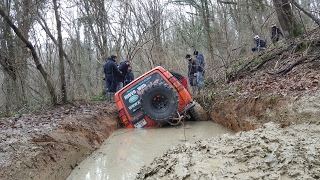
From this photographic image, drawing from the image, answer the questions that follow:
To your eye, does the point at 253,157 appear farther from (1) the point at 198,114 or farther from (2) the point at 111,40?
(2) the point at 111,40

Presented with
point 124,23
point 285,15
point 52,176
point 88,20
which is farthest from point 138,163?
point 88,20

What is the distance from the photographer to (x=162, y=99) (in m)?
6.60

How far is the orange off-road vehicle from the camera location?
6465 millimetres

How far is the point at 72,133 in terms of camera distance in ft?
17.3

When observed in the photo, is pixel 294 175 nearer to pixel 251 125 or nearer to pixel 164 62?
pixel 251 125

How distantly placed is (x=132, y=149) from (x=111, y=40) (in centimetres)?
1140

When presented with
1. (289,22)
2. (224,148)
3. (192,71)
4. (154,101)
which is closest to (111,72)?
(192,71)

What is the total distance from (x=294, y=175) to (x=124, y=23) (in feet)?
44.4

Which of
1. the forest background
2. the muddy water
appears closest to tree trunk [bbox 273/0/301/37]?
the forest background

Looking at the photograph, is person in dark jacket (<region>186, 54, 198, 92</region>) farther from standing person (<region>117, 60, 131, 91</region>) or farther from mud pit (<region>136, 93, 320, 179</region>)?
mud pit (<region>136, 93, 320, 179</region>)

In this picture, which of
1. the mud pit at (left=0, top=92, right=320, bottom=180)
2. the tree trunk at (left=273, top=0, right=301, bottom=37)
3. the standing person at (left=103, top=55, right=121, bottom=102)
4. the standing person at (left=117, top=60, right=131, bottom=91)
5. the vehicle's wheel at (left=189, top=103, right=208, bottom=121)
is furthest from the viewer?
the standing person at (left=117, top=60, right=131, bottom=91)

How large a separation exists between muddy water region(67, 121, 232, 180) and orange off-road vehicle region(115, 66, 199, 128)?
0.26 metres

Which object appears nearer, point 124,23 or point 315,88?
point 315,88

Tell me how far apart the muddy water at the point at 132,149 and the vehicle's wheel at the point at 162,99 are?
35 cm
